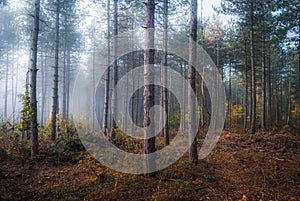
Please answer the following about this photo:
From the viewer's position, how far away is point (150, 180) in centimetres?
571

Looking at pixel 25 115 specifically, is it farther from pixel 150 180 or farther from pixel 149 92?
pixel 150 180

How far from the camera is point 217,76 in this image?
74.0 ft

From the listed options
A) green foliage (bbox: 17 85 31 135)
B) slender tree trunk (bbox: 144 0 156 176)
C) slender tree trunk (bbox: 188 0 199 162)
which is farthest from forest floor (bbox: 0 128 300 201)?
slender tree trunk (bbox: 188 0 199 162)

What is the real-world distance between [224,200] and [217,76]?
19.9m

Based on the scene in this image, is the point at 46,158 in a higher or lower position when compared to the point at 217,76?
lower

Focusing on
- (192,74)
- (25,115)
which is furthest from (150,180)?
(25,115)

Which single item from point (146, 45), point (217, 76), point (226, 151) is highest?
point (217, 76)

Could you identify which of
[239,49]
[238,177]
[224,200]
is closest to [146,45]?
[224,200]

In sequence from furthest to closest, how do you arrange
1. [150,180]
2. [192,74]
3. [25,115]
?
[25,115] < [192,74] < [150,180]

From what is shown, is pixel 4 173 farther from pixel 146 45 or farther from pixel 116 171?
pixel 146 45

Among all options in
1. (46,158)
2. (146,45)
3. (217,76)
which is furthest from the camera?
(217,76)

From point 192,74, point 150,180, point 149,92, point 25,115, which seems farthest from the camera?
point 25,115

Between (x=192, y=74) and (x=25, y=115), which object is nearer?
(x=192, y=74)

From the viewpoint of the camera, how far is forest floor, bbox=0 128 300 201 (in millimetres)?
4836
